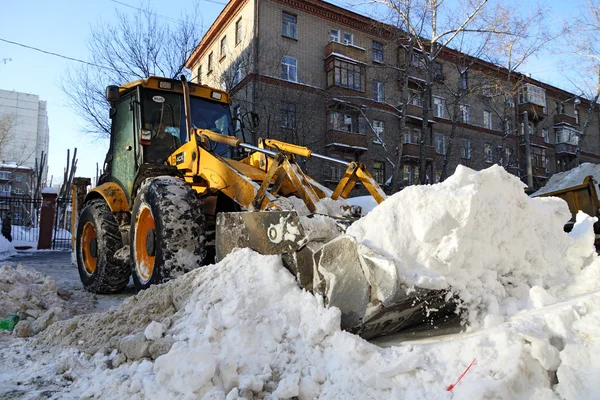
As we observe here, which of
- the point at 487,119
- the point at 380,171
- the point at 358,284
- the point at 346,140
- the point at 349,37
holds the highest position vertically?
the point at 349,37

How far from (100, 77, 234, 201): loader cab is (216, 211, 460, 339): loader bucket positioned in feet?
8.92

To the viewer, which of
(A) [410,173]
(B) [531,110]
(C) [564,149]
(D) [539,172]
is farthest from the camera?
(C) [564,149]

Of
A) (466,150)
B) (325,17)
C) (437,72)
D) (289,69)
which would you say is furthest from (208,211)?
(466,150)

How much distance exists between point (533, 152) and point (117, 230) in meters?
35.2

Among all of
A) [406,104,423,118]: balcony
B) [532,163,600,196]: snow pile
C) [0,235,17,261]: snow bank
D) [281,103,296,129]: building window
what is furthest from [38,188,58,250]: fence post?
[406,104,423,118]: balcony

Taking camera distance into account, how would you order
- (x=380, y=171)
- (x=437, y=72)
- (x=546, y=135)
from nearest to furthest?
1. (x=437, y=72)
2. (x=380, y=171)
3. (x=546, y=135)

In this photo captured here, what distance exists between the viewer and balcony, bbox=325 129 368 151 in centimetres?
2080

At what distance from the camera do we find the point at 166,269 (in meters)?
3.88

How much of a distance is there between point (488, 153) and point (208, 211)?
28.0m

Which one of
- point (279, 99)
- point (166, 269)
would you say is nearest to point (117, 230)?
point (166, 269)

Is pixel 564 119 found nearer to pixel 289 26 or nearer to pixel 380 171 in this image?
pixel 380 171

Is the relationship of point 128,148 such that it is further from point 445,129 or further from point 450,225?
point 445,129

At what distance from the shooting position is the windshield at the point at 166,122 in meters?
5.53

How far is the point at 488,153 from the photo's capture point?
28812mm
